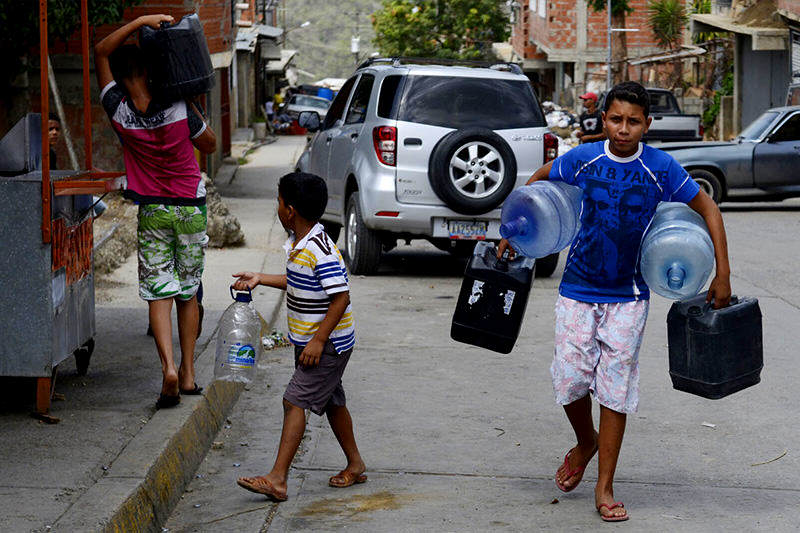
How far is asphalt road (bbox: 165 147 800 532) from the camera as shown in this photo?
500 cm

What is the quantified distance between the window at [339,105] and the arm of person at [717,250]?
8311mm

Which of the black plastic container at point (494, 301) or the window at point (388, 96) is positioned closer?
the black plastic container at point (494, 301)

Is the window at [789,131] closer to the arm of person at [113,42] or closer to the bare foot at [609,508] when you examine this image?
the arm of person at [113,42]

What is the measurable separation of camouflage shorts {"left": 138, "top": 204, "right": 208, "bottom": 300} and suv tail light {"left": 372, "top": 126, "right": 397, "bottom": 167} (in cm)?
519

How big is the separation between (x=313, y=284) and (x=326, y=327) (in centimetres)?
19

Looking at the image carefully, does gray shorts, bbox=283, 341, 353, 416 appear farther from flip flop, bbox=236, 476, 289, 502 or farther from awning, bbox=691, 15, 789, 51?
awning, bbox=691, 15, 789, 51

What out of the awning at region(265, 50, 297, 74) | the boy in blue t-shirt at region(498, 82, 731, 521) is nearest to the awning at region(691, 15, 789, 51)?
the boy in blue t-shirt at region(498, 82, 731, 521)

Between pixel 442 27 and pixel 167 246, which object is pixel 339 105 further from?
pixel 442 27

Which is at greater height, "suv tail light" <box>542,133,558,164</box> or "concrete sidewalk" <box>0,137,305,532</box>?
"suv tail light" <box>542,133,558,164</box>

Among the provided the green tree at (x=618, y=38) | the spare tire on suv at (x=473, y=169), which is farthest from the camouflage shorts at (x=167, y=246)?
the green tree at (x=618, y=38)

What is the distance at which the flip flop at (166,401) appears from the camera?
5953mm

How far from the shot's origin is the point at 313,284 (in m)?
4.99

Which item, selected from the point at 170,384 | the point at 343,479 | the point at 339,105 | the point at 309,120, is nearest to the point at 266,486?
the point at 343,479

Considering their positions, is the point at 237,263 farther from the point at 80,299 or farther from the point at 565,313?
the point at 565,313
